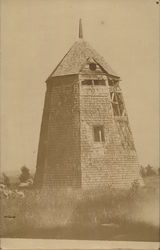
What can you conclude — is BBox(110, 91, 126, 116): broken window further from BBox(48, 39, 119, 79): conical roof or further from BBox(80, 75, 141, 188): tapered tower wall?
BBox(48, 39, 119, 79): conical roof

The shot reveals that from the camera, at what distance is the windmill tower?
279 cm

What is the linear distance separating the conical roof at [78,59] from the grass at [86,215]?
780 millimetres

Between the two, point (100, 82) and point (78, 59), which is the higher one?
point (78, 59)

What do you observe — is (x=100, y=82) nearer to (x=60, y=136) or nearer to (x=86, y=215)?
(x=60, y=136)

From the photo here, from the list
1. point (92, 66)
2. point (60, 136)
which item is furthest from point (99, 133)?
point (92, 66)

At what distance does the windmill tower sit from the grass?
76mm

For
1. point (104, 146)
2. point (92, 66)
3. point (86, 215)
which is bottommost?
point (86, 215)

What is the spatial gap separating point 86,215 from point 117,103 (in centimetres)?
75

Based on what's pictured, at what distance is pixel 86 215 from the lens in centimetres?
276

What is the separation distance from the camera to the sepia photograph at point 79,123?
275 cm

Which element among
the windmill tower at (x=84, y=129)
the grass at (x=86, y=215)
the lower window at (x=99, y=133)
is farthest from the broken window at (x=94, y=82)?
the grass at (x=86, y=215)

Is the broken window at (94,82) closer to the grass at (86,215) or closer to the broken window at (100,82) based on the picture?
the broken window at (100,82)

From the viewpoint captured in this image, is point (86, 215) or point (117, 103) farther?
point (117, 103)

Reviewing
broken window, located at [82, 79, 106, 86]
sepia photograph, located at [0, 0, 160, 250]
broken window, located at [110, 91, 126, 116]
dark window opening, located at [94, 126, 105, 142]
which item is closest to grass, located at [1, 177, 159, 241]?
sepia photograph, located at [0, 0, 160, 250]
